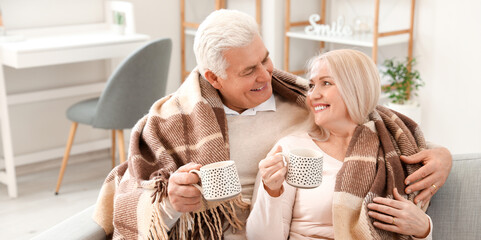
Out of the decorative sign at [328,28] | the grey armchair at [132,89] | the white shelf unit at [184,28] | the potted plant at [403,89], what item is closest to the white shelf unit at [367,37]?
the decorative sign at [328,28]

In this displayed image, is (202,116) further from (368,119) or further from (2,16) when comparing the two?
(2,16)

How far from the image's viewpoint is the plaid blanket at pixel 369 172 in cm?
154

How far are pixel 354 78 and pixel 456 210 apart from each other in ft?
1.50

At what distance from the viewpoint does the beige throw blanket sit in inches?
63.0

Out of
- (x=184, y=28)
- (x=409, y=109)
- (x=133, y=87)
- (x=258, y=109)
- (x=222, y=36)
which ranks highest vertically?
(x=222, y=36)

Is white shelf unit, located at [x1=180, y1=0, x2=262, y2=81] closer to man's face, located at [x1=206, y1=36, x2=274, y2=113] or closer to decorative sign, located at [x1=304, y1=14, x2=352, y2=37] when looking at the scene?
decorative sign, located at [x1=304, y1=14, x2=352, y2=37]

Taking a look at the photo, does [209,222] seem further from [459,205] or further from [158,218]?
[459,205]

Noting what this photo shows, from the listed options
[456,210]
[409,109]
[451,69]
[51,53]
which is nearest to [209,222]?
[456,210]

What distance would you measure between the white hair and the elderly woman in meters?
0.21

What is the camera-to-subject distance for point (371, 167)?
1.60m

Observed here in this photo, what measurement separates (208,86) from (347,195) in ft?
1.80

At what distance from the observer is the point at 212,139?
169 cm

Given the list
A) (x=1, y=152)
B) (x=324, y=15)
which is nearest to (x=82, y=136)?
(x=1, y=152)

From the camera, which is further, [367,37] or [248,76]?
[367,37]
